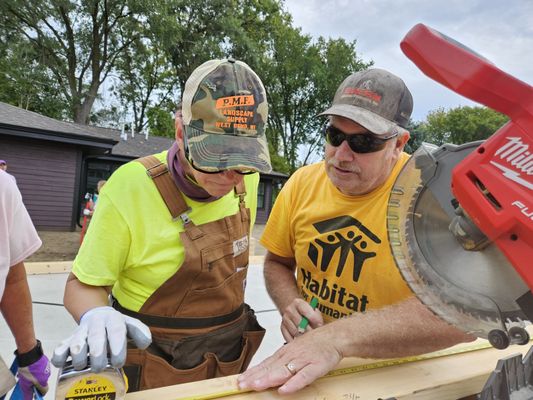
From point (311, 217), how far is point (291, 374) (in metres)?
0.80

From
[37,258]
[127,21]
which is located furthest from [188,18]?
[37,258]

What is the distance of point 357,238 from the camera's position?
5.12 ft

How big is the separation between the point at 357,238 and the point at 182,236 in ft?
2.24

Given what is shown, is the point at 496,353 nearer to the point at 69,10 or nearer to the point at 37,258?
the point at 37,258

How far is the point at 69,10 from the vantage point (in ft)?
65.1

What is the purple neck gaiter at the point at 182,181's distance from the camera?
151cm

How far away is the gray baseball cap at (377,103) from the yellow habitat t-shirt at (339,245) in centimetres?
22

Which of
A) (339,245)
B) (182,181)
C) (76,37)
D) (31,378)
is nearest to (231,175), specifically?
(182,181)

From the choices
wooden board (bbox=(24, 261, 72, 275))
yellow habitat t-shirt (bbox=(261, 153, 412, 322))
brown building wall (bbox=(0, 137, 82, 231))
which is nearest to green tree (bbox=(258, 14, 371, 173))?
brown building wall (bbox=(0, 137, 82, 231))

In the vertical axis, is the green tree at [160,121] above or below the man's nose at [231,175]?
above

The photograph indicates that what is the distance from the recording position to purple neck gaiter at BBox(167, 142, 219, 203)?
1.51 m

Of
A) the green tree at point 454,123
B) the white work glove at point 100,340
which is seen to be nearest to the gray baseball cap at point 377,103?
the white work glove at point 100,340

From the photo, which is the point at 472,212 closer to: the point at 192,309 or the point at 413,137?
the point at 192,309

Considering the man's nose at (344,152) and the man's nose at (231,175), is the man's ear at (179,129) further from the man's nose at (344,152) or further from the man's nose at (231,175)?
the man's nose at (344,152)
